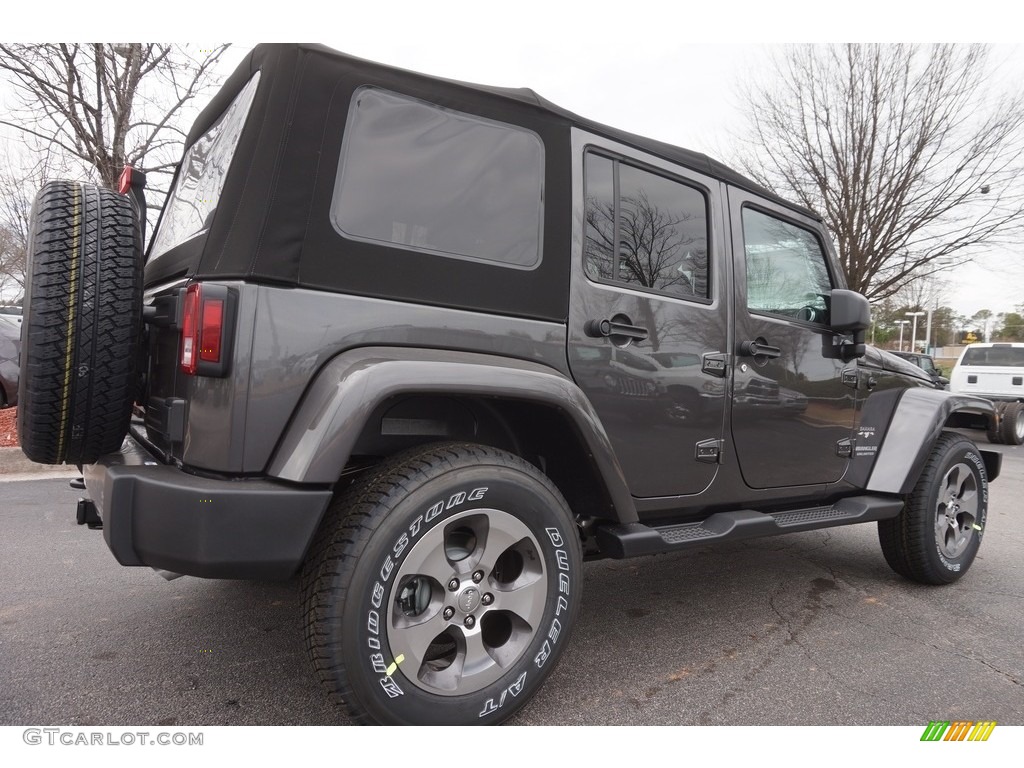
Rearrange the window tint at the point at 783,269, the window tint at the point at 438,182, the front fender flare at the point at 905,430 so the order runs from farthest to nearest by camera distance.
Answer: the front fender flare at the point at 905,430
the window tint at the point at 783,269
the window tint at the point at 438,182

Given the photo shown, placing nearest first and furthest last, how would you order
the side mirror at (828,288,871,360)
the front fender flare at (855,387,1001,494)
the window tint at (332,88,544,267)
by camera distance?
the window tint at (332,88,544,267), the side mirror at (828,288,871,360), the front fender flare at (855,387,1001,494)

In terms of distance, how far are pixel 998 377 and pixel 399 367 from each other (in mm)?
14921

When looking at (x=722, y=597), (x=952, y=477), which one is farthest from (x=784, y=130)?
(x=722, y=597)

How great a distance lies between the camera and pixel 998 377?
43.0 feet

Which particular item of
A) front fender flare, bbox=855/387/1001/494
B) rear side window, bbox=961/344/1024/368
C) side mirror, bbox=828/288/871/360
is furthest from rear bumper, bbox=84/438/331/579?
rear side window, bbox=961/344/1024/368

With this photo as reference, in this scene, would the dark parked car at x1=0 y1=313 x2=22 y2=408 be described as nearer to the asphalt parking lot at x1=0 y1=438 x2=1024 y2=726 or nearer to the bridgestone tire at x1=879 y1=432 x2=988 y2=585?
the asphalt parking lot at x1=0 y1=438 x2=1024 y2=726

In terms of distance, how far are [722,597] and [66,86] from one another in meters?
8.47

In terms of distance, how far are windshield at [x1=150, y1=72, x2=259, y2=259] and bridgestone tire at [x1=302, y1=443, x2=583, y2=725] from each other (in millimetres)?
1044

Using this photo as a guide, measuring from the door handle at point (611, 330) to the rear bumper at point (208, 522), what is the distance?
1.09m

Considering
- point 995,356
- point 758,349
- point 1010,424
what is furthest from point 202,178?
point 995,356

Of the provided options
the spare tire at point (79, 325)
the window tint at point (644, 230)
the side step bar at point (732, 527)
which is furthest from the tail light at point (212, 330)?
the side step bar at point (732, 527)

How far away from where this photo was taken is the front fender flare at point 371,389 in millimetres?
1758

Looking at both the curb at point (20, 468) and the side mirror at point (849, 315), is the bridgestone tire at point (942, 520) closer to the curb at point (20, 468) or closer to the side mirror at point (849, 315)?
the side mirror at point (849, 315)

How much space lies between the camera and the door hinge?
8.84 ft
